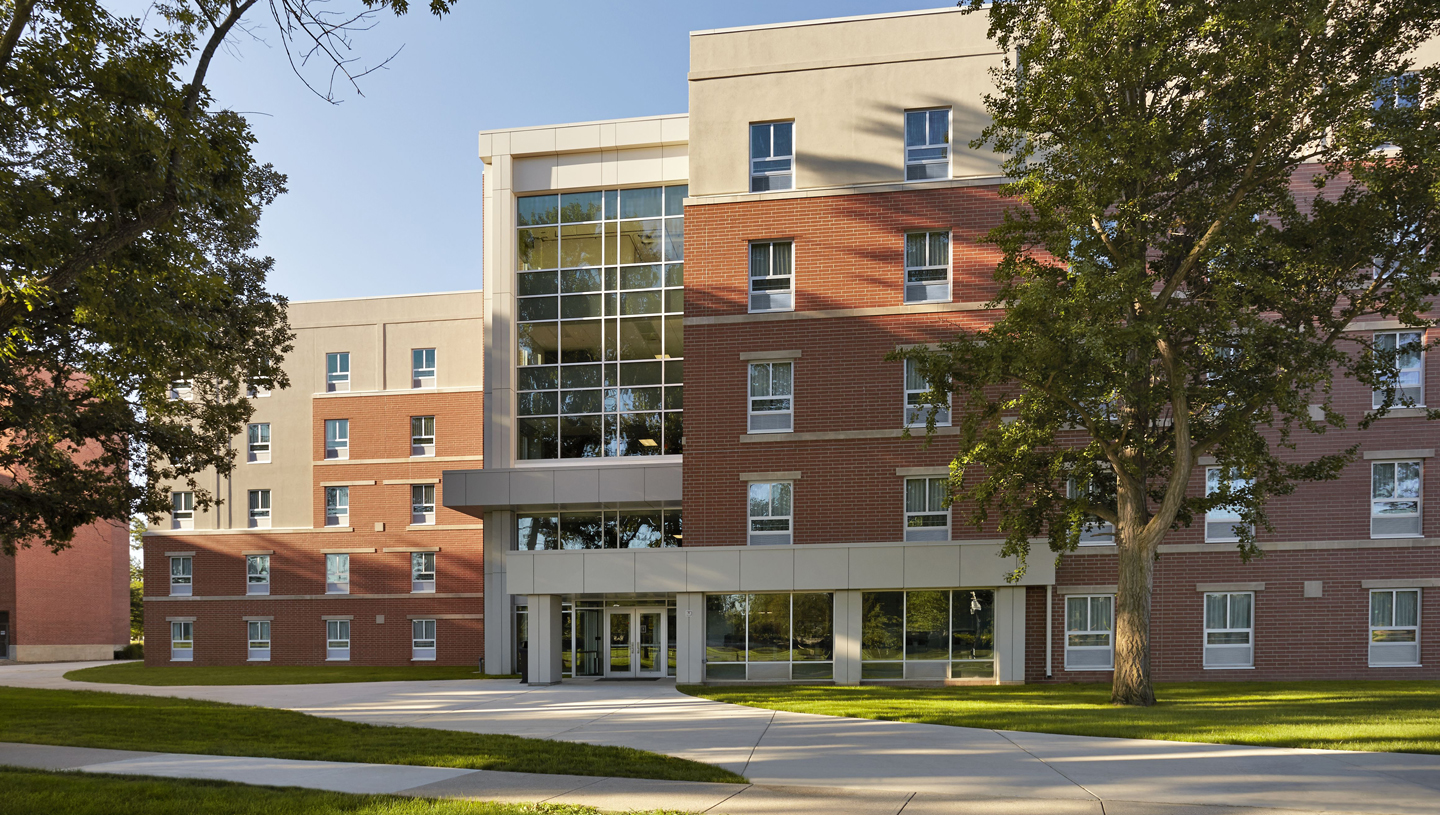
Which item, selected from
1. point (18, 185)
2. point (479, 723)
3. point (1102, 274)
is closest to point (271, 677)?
point (479, 723)

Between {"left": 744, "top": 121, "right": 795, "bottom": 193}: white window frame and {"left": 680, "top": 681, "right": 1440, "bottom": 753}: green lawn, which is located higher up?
{"left": 744, "top": 121, "right": 795, "bottom": 193}: white window frame

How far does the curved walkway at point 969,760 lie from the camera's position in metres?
9.46

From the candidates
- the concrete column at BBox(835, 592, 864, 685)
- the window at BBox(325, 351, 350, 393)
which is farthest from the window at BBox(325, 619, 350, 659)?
the concrete column at BBox(835, 592, 864, 685)

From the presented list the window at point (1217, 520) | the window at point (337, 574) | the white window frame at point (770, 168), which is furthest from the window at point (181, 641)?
the window at point (1217, 520)

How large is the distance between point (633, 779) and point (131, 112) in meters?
9.62

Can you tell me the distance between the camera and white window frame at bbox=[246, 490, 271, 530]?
138 feet

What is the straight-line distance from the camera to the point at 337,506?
41.3 meters

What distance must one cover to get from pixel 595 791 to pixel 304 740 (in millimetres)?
6155

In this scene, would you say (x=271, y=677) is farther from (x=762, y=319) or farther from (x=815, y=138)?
(x=815, y=138)

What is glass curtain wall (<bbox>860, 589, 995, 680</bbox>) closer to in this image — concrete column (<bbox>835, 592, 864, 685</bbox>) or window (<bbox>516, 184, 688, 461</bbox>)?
concrete column (<bbox>835, 592, 864, 685</bbox>)

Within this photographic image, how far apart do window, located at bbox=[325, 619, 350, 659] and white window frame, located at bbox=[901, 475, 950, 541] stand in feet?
85.0

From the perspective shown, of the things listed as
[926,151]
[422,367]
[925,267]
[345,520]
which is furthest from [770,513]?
[345,520]

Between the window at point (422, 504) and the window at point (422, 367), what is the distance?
14.5 ft

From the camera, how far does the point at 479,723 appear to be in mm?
16625
